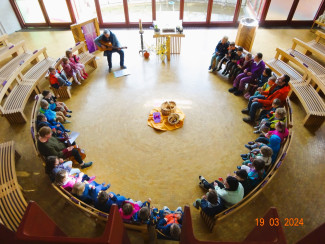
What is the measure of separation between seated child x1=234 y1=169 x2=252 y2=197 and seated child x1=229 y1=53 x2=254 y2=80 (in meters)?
3.61

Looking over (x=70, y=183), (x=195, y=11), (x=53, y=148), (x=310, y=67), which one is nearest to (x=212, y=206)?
(x=70, y=183)

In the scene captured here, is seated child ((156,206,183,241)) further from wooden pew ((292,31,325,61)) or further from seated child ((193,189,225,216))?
wooden pew ((292,31,325,61))

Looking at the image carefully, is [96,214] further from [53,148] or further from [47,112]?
[47,112]

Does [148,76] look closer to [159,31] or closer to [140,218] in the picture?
[159,31]

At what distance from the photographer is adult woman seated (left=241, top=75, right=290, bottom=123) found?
4.88 metres

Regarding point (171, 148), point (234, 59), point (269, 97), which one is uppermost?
point (234, 59)

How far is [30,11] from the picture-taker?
9.59m

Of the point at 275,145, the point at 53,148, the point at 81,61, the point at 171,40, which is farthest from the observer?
the point at 171,40

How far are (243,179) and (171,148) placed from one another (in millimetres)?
1797

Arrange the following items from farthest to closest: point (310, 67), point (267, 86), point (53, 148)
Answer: point (310, 67)
point (267, 86)
point (53, 148)

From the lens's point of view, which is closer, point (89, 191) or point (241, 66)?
point (89, 191)

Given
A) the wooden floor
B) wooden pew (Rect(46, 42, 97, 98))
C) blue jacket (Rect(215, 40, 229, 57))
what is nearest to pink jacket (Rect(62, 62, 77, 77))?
wooden pew (Rect(46, 42, 97, 98))

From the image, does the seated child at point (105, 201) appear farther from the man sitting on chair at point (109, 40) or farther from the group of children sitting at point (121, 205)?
the man sitting on chair at point (109, 40)

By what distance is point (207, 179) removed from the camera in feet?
14.4
